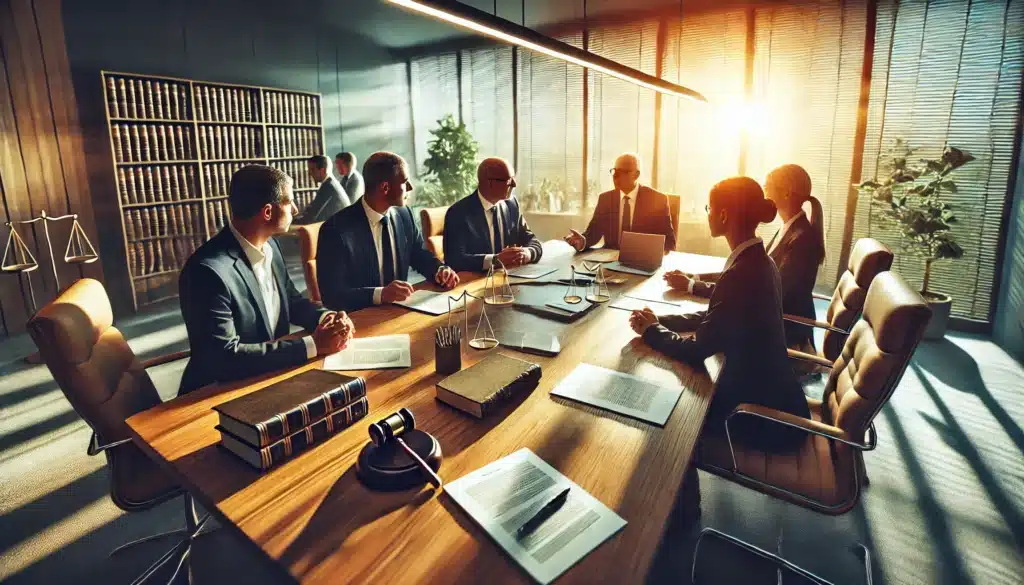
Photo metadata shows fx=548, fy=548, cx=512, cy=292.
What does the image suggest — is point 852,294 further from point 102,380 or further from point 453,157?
point 453,157

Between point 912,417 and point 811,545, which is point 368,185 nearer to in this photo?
point 811,545

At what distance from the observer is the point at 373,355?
6.06 ft

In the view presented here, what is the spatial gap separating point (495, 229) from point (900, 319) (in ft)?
8.50

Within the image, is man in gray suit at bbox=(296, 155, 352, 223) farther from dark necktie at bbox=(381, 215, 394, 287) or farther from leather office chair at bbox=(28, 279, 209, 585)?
leather office chair at bbox=(28, 279, 209, 585)

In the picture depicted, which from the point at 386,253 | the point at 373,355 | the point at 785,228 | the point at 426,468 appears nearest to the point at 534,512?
the point at 426,468

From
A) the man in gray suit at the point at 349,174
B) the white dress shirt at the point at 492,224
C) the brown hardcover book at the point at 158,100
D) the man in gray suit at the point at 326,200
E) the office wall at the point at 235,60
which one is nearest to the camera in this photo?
the white dress shirt at the point at 492,224

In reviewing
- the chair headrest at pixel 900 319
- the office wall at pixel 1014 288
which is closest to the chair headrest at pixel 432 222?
the chair headrest at pixel 900 319

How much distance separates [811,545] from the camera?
2.15 meters

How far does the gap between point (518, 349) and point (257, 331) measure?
0.97 metres

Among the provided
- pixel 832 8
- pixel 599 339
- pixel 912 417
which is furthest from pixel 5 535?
pixel 832 8

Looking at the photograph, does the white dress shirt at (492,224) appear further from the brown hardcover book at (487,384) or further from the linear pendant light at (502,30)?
the brown hardcover book at (487,384)

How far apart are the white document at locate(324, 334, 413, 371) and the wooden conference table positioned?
0.04m

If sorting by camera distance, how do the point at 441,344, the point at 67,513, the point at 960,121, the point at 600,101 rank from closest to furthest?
the point at 441,344, the point at 67,513, the point at 960,121, the point at 600,101

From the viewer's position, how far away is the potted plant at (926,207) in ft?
13.5
